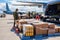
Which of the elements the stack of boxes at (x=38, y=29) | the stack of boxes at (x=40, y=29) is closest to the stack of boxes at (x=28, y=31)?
the stack of boxes at (x=38, y=29)

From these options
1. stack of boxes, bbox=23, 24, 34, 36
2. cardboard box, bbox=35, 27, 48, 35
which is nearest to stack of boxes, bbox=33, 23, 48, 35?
cardboard box, bbox=35, 27, 48, 35

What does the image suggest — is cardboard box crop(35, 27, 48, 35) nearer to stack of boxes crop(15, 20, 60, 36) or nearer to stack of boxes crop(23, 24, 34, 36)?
stack of boxes crop(15, 20, 60, 36)

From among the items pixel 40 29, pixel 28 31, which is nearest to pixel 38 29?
pixel 40 29

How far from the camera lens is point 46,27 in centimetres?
729

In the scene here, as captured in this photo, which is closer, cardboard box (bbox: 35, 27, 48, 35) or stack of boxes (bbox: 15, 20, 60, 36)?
stack of boxes (bbox: 15, 20, 60, 36)

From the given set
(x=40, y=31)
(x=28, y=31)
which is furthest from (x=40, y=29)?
(x=28, y=31)

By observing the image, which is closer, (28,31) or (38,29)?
(28,31)

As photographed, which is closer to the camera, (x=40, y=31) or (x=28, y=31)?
(x=28, y=31)

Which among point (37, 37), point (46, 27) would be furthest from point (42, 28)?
point (37, 37)

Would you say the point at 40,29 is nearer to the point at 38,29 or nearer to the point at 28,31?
the point at 38,29

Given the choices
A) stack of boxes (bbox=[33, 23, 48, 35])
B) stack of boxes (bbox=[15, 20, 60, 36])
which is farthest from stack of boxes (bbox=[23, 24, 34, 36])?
stack of boxes (bbox=[33, 23, 48, 35])

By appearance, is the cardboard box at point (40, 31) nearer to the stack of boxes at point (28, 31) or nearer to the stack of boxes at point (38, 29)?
the stack of boxes at point (38, 29)

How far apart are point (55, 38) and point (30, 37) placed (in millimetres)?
1151

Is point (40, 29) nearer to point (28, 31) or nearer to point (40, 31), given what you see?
point (40, 31)
